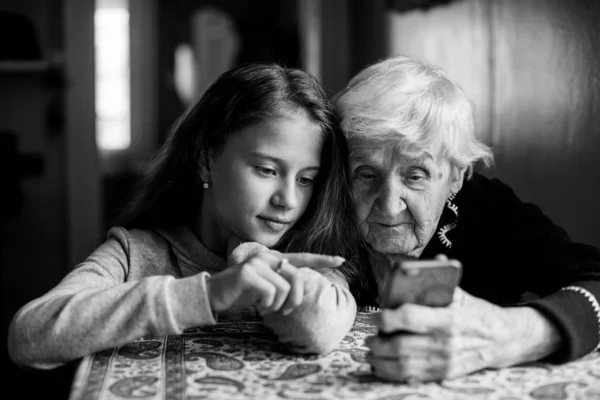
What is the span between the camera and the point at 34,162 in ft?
12.7

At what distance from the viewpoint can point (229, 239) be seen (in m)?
1.53

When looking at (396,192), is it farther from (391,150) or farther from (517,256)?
(517,256)

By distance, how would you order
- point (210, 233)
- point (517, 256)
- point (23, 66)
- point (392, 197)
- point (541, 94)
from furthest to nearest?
point (23, 66)
point (541, 94)
point (210, 233)
point (517, 256)
point (392, 197)

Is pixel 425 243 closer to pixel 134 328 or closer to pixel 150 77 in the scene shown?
pixel 134 328

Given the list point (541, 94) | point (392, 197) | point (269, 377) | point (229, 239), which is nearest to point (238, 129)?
point (229, 239)

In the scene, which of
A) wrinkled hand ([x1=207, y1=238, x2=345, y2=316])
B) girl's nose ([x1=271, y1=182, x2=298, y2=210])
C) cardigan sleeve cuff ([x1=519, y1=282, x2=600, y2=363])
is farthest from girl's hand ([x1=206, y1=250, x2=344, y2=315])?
cardigan sleeve cuff ([x1=519, y1=282, x2=600, y2=363])

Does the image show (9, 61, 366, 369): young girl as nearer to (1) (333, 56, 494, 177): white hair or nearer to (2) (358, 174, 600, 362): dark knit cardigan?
(1) (333, 56, 494, 177): white hair

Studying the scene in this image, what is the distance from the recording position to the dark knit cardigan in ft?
3.93

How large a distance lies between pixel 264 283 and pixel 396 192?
42cm

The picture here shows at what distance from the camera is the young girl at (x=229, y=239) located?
110 cm

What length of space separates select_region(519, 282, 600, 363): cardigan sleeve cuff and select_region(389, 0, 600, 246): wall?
0.45 meters

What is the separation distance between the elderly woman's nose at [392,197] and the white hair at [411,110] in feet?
0.28

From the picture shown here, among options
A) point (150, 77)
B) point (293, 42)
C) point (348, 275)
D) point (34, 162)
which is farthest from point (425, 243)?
point (150, 77)

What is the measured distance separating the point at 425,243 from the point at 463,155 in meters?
0.20
